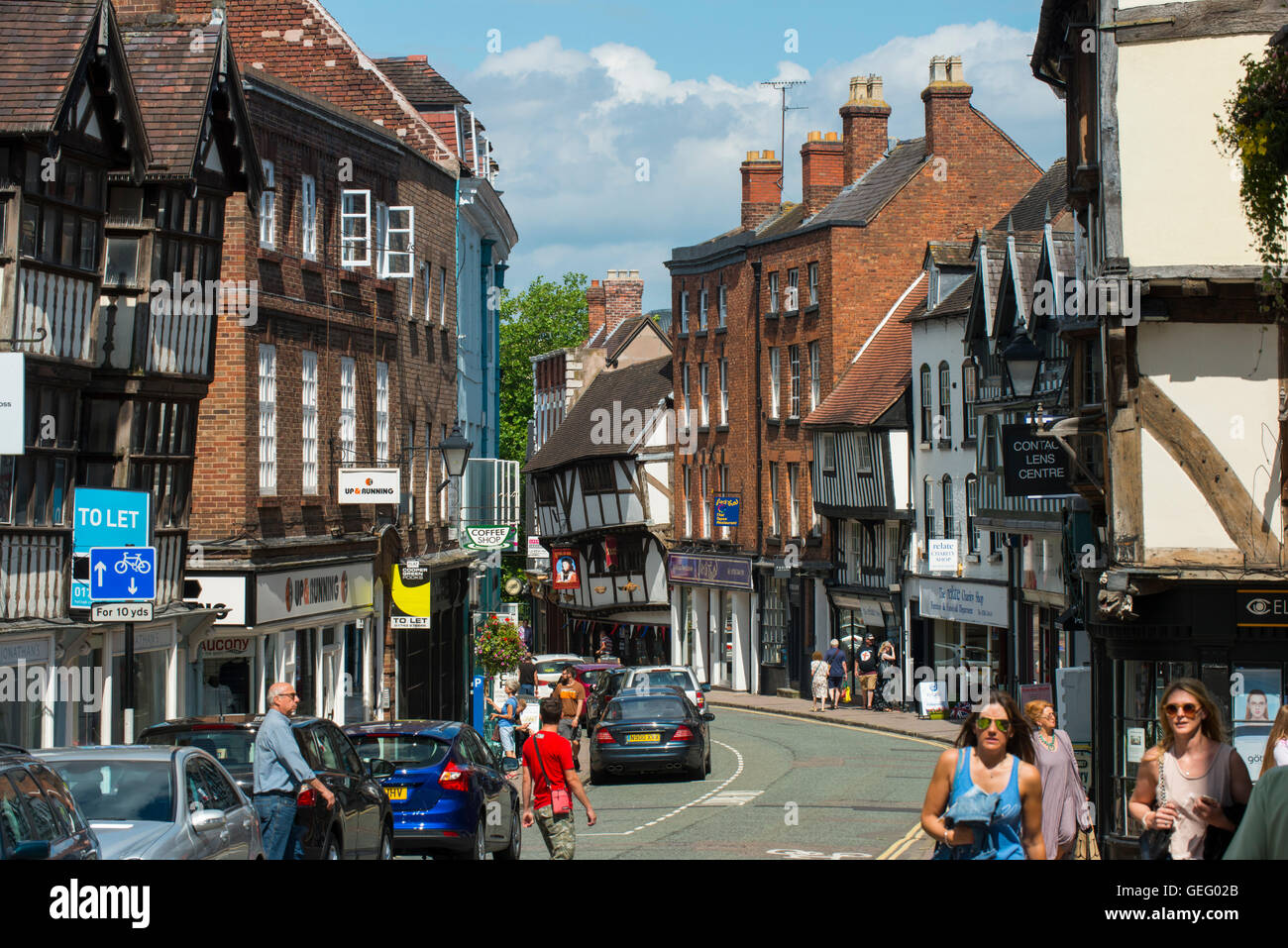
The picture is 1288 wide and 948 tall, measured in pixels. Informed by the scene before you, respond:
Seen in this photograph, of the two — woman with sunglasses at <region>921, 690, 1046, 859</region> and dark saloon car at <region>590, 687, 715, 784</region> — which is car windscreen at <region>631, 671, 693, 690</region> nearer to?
dark saloon car at <region>590, 687, 715, 784</region>

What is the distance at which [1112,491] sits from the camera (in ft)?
66.3

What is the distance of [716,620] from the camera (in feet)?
206

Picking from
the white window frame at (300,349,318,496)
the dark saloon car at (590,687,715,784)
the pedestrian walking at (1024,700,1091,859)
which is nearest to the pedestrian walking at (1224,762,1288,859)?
the pedestrian walking at (1024,700,1091,859)

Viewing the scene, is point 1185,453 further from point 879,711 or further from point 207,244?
point 879,711

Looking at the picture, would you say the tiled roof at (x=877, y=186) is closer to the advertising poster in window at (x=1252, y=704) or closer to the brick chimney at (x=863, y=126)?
the brick chimney at (x=863, y=126)

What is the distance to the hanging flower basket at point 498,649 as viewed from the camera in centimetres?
4041

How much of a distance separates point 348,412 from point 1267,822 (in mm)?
29144

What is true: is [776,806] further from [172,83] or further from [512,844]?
[172,83]

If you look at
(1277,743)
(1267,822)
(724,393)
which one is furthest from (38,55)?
(724,393)

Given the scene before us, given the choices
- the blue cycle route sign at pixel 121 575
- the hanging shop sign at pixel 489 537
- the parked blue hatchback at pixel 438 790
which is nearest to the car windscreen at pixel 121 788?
the blue cycle route sign at pixel 121 575

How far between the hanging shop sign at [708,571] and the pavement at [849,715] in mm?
3738

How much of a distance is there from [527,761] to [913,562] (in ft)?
110

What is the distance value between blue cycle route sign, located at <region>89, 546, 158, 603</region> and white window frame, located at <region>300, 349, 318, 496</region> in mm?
13915
